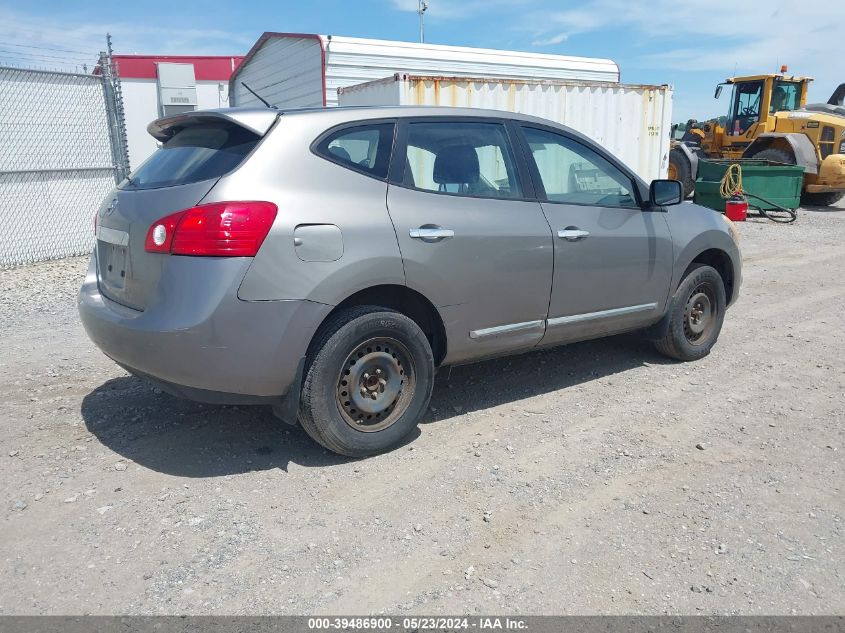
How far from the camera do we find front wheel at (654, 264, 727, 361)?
514 cm

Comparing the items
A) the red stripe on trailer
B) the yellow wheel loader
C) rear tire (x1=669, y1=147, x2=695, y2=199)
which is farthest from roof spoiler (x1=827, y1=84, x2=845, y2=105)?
the red stripe on trailer

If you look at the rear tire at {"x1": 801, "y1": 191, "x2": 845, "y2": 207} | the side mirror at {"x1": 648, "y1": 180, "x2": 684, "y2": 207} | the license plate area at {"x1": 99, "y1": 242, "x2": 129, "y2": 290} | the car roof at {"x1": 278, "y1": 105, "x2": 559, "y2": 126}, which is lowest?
the rear tire at {"x1": 801, "y1": 191, "x2": 845, "y2": 207}

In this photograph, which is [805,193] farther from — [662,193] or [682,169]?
[662,193]

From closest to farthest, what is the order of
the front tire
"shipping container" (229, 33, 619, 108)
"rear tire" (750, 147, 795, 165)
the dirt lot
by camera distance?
the dirt lot → the front tire → "shipping container" (229, 33, 619, 108) → "rear tire" (750, 147, 795, 165)

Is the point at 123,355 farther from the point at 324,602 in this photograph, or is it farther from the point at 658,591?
the point at 658,591

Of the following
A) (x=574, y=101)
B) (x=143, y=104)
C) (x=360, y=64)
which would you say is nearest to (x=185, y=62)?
(x=143, y=104)

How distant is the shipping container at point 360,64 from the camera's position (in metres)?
11.2

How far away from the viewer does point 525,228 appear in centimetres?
411

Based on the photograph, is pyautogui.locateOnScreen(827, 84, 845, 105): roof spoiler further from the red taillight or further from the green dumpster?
the red taillight

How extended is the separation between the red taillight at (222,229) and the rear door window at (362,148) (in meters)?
0.53

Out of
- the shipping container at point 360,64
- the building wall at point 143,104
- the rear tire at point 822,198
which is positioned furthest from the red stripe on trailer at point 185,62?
the rear tire at point 822,198

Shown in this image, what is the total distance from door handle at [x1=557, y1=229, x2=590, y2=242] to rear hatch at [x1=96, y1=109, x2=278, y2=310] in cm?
185

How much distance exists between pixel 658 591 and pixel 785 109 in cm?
1939

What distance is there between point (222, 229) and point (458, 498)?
5.47 ft
